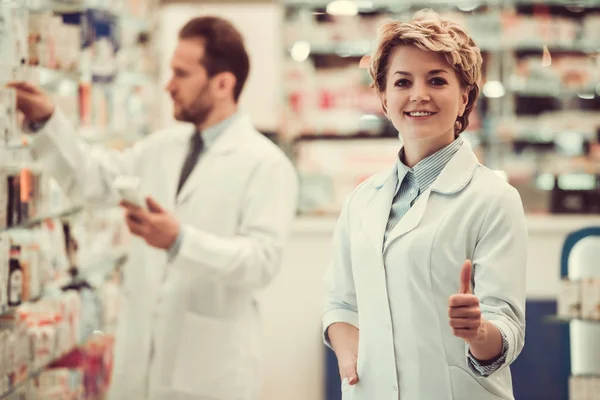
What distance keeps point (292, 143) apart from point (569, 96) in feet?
6.10

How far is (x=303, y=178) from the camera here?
18.7ft

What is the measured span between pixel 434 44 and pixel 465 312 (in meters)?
0.52

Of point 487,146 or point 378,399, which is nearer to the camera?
point 378,399

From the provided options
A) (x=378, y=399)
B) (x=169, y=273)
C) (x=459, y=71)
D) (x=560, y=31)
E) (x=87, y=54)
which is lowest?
(x=378, y=399)

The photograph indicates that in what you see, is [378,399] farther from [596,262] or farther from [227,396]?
[596,262]

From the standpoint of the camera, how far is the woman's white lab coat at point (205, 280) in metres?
2.82

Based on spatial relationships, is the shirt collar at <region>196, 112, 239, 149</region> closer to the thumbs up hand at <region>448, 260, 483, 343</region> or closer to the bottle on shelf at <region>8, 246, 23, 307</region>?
the bottle on shelf at <region>8, 246, 23, 307</region>

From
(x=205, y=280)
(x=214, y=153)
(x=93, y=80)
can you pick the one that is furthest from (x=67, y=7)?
(x=205, y=280)

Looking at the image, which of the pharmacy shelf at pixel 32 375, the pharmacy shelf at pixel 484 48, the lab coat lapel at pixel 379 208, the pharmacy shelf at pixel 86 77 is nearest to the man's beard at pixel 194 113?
the pharmacy shelf at pixel 86 77

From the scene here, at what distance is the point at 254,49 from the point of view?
18.0 ft

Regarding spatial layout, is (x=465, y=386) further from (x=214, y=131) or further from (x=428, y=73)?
(x=214, y=131)

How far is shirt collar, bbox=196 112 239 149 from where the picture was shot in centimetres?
302

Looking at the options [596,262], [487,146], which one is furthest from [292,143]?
[596,262]

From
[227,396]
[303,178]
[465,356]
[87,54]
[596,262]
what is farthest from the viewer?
[303,178]
